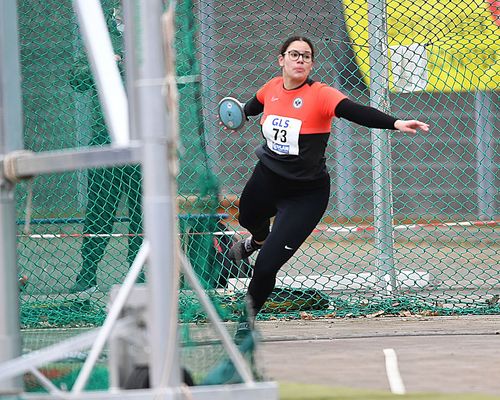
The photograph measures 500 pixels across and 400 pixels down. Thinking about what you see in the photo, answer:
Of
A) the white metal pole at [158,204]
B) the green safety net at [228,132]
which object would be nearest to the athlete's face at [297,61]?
the green safety net at [228,132]

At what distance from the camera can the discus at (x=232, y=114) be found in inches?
300

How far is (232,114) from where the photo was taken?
7664mm

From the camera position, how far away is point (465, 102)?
11.3m

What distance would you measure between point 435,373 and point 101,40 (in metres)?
2.53

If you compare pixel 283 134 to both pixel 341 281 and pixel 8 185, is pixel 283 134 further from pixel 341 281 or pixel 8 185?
pixel 341 281

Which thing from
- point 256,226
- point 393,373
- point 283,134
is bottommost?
point 393,373

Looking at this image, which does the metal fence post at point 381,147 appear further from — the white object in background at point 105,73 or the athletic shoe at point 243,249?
the white object in background at point 105,73

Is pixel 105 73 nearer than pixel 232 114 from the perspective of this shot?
Yes

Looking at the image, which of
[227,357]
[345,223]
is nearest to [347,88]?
[345,223]

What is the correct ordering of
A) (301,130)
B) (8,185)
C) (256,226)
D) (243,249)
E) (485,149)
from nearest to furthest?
(8,185) → (301,130) → (256,226) → (243,249) → (485,149)

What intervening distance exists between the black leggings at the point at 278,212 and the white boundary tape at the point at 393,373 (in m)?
0.83

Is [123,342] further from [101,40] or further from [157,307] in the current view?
[101,40]

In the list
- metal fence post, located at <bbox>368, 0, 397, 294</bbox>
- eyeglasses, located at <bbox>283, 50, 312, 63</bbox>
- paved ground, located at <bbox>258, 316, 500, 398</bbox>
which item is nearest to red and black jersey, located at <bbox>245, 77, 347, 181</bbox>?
eyeglasses, located at <bbox>283, 50, 312, 63</bbox>

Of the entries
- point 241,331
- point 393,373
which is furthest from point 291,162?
point 393,373
